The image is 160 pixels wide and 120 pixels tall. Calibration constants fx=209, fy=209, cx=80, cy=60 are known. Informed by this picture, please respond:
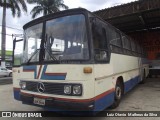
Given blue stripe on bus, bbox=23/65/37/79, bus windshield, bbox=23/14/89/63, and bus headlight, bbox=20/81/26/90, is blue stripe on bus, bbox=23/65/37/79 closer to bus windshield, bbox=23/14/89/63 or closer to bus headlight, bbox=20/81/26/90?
bus windshield, bbox=23/14/89/63

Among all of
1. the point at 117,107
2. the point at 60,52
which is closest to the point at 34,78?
the point at 60,52

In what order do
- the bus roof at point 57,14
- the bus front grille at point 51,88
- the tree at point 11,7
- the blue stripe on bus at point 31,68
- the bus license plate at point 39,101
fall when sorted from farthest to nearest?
the tree at point 11,7 < the blue stripe on bus at point 31,68 < the bus license plate at point 39,101 < the bus roof at point 57,14 < the bus front grille at point 51,88

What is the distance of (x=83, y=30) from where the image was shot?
471 centimetres

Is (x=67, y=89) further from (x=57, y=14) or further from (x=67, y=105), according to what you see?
(x=57, y=14)

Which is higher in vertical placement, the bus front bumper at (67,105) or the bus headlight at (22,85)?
the bus headlight at (22,85)

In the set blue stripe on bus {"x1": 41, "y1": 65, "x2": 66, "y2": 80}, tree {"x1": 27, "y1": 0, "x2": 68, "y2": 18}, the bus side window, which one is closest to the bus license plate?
blue stripe on bus {"x1": 41, "y1": 65, "x2": 66, "y2": 80}

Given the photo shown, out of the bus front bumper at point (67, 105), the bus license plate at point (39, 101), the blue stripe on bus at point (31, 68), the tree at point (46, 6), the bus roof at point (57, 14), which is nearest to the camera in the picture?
the bus front bumper at point (67, 105)

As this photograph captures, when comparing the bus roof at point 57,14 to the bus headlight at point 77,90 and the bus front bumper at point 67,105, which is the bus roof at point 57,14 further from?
the bus front bumper at point 67,105

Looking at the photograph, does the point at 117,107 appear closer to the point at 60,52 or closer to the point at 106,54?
the point at 106,54

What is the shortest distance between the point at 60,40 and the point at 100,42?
997 millimetres

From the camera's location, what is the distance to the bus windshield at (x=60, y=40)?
15.4 ft

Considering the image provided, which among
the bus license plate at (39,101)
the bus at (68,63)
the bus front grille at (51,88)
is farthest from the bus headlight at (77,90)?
the bus license plate at (39,101)

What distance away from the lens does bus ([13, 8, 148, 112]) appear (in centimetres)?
451

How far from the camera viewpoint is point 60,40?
200 inches
